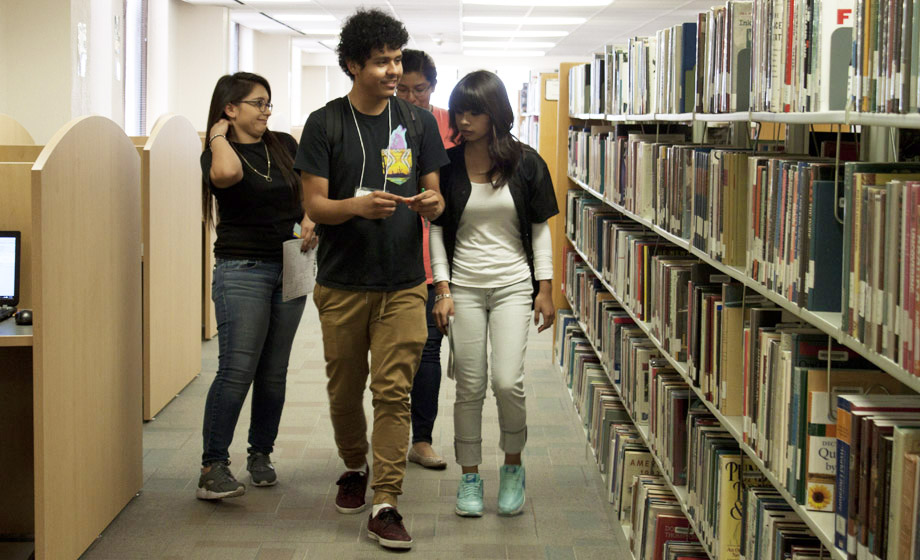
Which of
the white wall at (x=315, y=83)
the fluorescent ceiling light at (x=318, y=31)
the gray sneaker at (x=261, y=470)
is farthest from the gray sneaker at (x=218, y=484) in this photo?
the white wall at (x=315, y=83)

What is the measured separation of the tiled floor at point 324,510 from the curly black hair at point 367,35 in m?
1.43

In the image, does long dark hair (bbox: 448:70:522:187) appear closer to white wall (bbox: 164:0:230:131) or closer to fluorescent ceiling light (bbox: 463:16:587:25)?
white wall (bbox: 164:0:230:131)

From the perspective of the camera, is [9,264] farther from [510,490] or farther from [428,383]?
[510,490]

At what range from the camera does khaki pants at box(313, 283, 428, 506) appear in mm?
2953

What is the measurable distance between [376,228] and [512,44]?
14432 millimetres

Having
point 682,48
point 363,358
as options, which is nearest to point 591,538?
point 363,358

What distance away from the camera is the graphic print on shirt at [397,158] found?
288 centimetres

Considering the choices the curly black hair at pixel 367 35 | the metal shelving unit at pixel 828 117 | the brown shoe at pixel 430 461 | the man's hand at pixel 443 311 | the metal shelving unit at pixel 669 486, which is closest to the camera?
the metal shelving unit at pixel 828 117

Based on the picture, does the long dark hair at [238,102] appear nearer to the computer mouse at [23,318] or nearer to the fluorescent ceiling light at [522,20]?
the computer mouse at [23,318]

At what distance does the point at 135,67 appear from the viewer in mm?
10617

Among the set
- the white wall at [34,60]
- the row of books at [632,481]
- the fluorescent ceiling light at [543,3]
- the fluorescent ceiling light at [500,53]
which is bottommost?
the row of books at [632,481]

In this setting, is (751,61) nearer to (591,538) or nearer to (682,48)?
(682,48)

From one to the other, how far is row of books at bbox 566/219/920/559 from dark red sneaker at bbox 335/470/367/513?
3.29 feet

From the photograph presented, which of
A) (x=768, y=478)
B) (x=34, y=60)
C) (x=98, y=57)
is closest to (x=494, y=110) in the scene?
(x=768, y=478)
